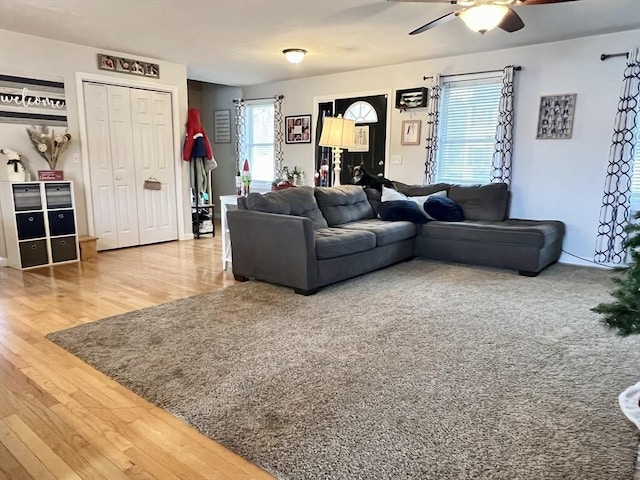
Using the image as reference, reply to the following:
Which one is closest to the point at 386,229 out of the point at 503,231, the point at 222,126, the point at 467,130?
the point at 503,231

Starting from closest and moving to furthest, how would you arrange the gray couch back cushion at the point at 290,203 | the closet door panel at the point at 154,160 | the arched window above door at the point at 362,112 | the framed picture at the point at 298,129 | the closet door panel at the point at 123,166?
1. the gray couch back cushion at the point at 290,203
2. the closet door panel at the point at 123,166
3. the closet door panel at the point at 154,160
4. the arched window above door at the point at 362,112
5. the framed picture at the point at 298,129

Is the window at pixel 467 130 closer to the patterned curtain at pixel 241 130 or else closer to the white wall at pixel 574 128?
the white wall at pixel 574 128

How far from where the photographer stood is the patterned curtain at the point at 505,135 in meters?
4.99

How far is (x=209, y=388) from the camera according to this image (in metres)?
2.13

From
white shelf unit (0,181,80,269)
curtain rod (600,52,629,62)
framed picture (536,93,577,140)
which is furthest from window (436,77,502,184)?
white shelf unit (0,181,80,269)

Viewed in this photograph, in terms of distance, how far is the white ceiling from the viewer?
12.0 ft

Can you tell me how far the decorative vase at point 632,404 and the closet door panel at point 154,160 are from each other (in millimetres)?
5545

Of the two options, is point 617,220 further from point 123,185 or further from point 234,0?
point 123,185

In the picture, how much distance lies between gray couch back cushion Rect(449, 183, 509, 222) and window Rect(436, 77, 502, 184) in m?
0.41

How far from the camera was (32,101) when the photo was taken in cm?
468

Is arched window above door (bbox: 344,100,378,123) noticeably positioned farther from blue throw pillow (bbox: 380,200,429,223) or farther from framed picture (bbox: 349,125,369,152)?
blue throw pillow (bbox: 380,200,429,223)

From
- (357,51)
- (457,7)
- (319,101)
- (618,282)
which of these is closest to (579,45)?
(457,7)

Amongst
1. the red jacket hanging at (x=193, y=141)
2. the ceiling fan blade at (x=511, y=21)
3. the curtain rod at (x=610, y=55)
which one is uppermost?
the curtain rod at (x=610, y=55)

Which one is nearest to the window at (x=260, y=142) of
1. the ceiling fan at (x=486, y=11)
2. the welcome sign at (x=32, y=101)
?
the welcome sign at (x=32, y=101)
